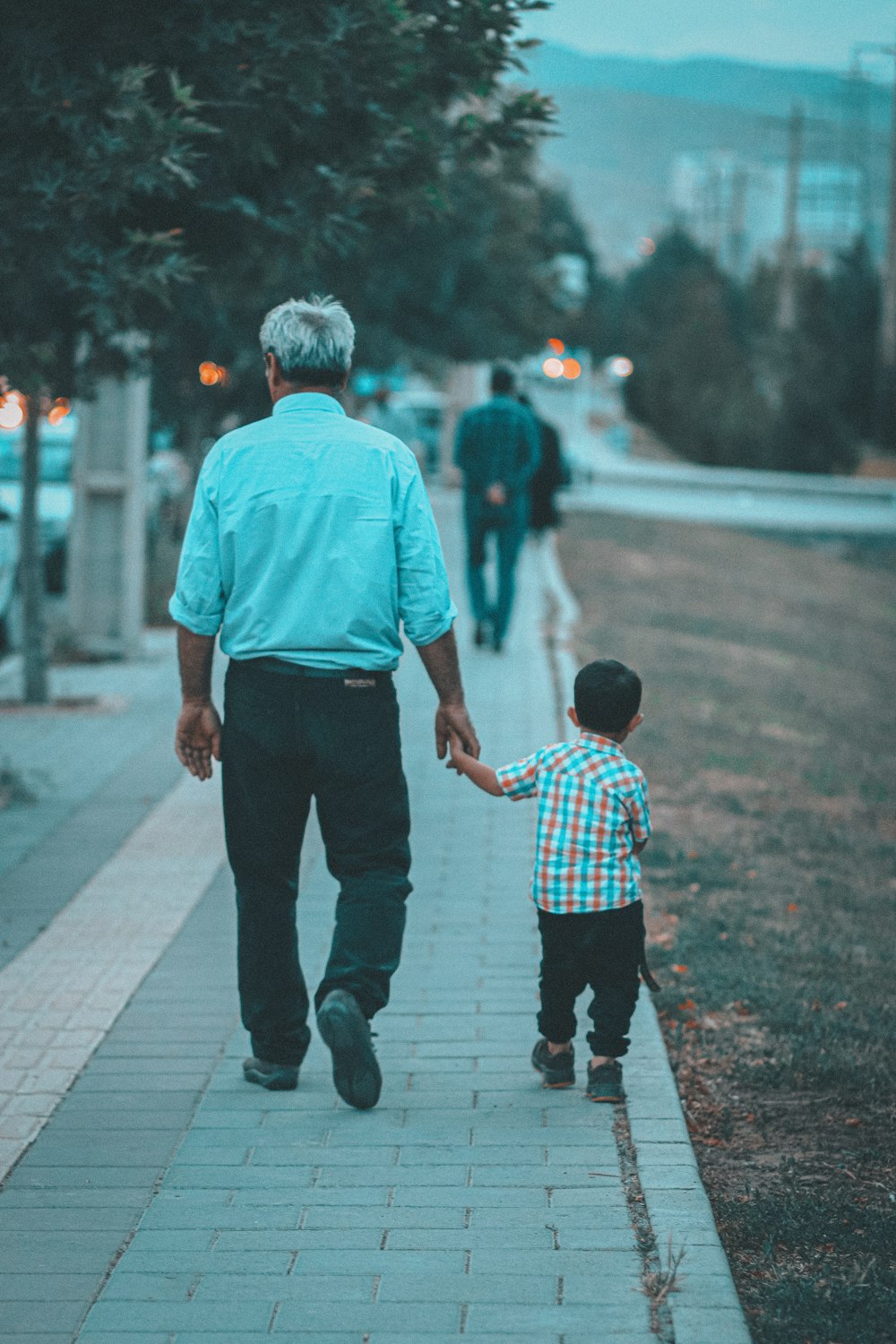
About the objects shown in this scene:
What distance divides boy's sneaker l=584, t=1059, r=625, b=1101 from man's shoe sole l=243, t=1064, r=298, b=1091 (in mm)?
755

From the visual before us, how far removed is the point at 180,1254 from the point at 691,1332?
1.05 m

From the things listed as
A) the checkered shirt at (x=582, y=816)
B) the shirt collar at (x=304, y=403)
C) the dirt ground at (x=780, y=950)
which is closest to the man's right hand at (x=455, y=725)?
the checkered shirt at (x=582, y=816)

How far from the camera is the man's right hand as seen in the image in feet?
14.2

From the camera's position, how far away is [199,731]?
4.36 m

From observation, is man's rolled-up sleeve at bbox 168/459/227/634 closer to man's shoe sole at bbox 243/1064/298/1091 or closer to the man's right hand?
the man's right hand

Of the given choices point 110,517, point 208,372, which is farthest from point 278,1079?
point 208,372

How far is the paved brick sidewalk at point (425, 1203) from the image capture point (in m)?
3.28

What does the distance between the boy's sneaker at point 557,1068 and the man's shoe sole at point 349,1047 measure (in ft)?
1.56

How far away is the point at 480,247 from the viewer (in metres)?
26.7

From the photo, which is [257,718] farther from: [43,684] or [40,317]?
[43,684]

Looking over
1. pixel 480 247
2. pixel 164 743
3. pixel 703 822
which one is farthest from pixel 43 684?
pixel 480 247

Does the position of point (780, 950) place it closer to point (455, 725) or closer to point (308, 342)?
point (455, 725)

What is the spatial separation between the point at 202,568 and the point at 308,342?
60 centimetres

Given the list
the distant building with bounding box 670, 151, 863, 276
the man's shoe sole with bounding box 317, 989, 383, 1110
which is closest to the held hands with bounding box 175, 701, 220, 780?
the man's shoe sole with bounding box 317, 989, 383, 1110
